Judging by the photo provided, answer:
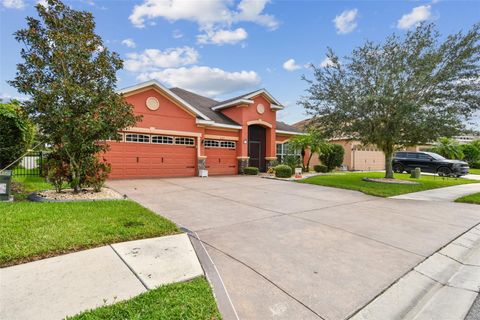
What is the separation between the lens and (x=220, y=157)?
1750cm

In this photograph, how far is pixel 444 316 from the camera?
276cm

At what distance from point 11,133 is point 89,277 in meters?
10.4

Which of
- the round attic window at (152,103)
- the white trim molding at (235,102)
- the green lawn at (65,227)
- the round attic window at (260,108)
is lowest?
the green lawn at (65,227)

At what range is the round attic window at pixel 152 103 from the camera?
1424 centimetres

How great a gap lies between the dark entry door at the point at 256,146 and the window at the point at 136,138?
293 inches

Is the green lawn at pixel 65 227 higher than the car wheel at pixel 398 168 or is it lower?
lower

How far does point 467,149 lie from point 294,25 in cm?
2961

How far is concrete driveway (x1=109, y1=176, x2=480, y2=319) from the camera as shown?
2863 millimetres

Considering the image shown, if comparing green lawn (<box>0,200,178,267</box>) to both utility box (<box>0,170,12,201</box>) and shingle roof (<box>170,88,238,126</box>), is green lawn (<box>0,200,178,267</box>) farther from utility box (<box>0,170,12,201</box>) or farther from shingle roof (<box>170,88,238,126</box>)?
shingle roof (<box>170,88,238,126</box>)

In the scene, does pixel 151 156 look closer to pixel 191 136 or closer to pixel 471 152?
pixel 191 136

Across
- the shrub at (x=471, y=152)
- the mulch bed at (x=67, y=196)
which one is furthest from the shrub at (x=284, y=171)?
the shrub at (x=471, y=152)

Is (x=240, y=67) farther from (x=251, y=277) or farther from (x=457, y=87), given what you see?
(x=251, y=277)

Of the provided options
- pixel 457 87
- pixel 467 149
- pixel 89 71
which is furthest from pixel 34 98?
pixel 467 149

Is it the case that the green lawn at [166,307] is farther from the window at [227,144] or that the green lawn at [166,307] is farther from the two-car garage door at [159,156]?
the window at [227,144]
